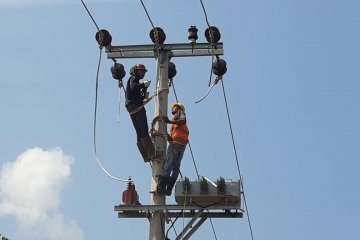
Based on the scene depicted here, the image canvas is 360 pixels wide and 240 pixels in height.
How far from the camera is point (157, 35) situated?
47.3ft

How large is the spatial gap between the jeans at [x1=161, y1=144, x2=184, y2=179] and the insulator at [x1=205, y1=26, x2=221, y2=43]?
5.83 ft

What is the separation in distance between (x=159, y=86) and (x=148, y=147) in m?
1.01

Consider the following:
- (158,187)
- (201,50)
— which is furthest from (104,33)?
(158,187)

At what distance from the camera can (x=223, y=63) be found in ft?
48.3

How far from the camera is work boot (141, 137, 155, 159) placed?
13.8 meters

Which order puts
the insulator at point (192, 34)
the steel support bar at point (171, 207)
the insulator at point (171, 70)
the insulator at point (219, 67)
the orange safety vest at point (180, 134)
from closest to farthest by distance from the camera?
1. the steel support bar at point (171, 207)
2. the orange safety vest at point (180, 134)
3. the insulator at point (192, 34)
4. the insulator at point (219, 67)
5. the insulator at point (171, 70)

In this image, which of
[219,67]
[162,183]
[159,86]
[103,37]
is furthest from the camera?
[219,67]

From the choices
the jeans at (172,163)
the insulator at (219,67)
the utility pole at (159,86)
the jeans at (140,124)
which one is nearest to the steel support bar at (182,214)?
the utility pole at (159,86)

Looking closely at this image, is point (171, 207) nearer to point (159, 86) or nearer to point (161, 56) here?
point (159, 86)

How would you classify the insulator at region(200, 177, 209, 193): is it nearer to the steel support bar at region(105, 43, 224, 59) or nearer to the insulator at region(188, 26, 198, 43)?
the steel support bar at region(105, 43, 224, 59)

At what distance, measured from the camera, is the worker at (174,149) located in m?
13.6

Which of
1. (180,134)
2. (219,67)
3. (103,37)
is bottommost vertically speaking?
(180,134)

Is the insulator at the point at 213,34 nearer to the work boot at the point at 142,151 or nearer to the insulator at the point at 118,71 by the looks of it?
the insulator at the point at 118,71

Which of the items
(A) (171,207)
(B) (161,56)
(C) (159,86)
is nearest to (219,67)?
(B) (161,56)
